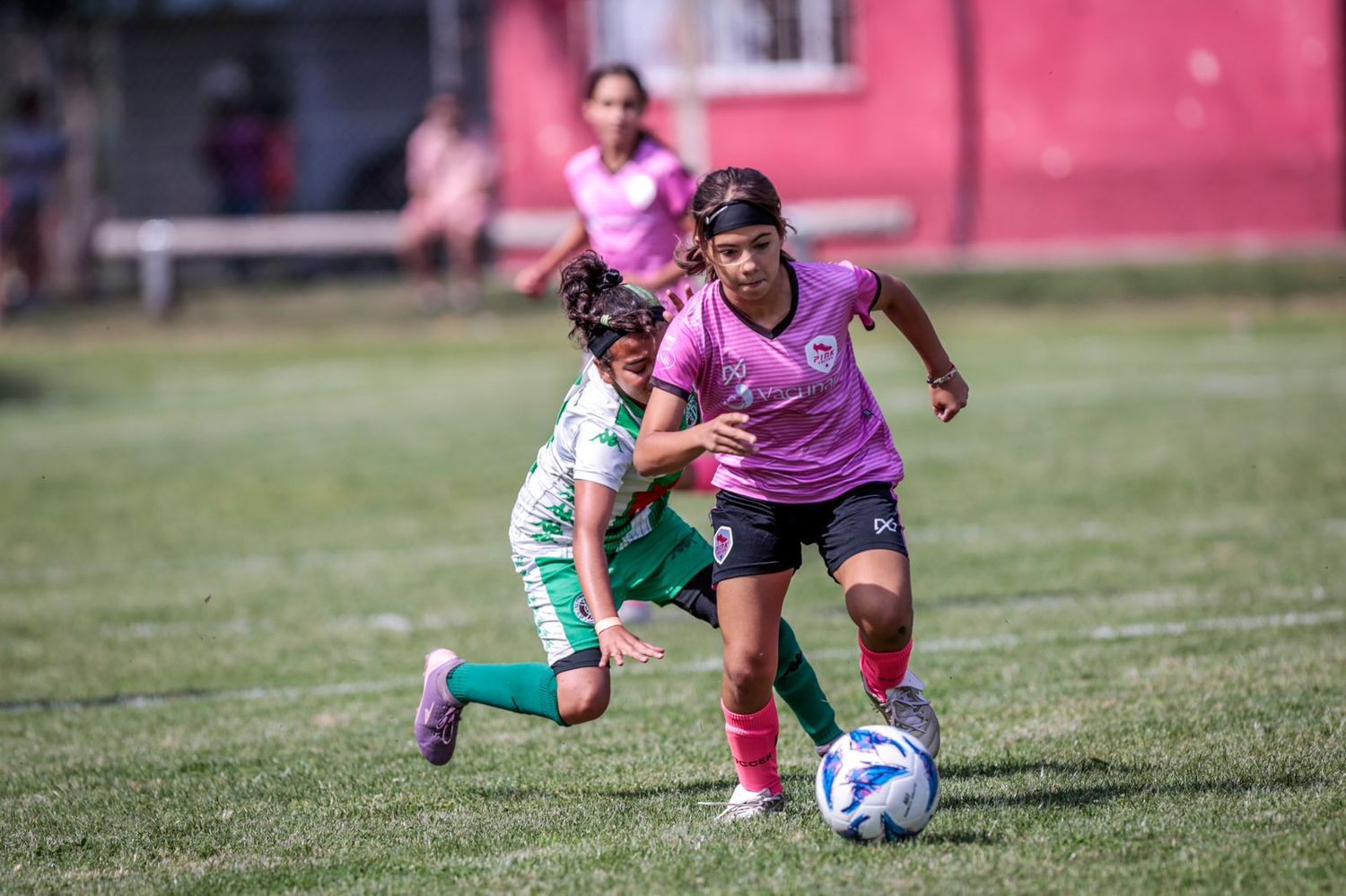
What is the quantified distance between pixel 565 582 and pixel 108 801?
1.43 m

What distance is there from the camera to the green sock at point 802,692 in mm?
4895

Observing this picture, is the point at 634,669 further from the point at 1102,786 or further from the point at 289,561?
the point at 289,561

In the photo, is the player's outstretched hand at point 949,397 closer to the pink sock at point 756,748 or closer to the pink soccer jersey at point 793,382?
the pink soccer jersey at point 793,382

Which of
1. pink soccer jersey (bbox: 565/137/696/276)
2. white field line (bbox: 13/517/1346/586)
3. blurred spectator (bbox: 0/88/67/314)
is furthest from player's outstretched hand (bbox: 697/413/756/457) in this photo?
blurred spectator (bbox: 0/88/67/314)

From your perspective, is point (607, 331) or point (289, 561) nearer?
point (607, 331)

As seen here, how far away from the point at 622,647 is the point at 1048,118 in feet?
50.7

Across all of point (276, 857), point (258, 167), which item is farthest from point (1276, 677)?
point (258, 167)

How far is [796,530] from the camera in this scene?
4.62 metres

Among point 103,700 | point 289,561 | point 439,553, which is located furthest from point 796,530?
point 289,561

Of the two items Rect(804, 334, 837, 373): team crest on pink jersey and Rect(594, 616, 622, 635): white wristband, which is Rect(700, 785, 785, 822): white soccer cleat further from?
Rect(804, 334, 837, 373): team crest on pink jersey

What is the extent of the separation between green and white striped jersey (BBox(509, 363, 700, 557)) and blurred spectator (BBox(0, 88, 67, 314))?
15.5m

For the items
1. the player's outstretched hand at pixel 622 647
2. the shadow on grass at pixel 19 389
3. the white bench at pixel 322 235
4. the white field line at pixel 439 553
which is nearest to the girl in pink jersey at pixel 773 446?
the player's outstretched hand at pixel 622 647

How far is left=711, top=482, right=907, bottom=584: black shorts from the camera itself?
4535 millimetres

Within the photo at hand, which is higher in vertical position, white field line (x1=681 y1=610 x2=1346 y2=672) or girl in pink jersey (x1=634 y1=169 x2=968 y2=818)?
girl in pink jersey (x1=634 y1=169 x2=968 y2=818)
